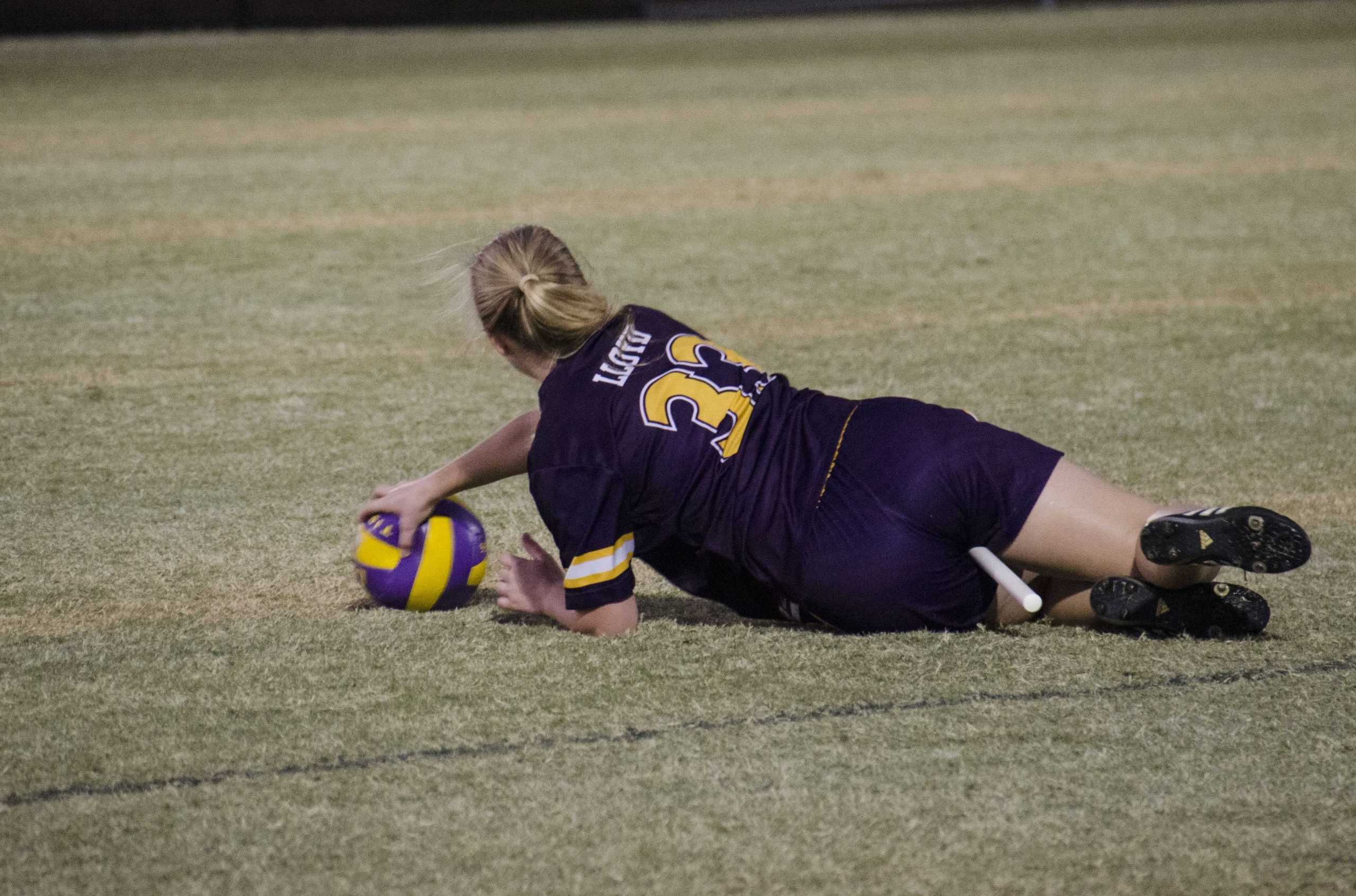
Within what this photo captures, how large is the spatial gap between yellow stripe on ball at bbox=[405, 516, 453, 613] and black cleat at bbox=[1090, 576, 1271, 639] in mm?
1743

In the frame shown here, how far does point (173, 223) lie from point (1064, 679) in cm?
835

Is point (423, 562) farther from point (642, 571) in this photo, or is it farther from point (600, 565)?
point (642, 571)

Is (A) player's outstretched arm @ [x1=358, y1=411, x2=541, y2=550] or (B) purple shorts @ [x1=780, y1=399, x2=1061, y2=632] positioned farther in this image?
(A) player's outstretched arm @ [x1=358, y1=411, x2=541, y2=550]

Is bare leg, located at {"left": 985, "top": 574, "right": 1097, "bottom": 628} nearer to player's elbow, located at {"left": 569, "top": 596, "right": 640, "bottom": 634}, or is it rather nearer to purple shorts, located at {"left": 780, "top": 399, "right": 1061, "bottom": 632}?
purple shorts, located at {"left": 780, "top": 399, "right": 1061, "bottom": 632}

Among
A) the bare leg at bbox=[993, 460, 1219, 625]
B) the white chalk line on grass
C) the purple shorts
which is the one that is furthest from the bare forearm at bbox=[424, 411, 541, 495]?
the bare leg at bbox=[993, 460, 1219, 625]

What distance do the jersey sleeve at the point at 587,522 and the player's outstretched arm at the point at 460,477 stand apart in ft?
1.18

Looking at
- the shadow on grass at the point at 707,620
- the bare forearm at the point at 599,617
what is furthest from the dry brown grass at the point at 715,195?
the bare forearm at the point at 599,617

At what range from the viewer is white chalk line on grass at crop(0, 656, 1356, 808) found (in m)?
3.21

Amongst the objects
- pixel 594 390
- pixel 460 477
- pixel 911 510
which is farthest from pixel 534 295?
pixel 911 510

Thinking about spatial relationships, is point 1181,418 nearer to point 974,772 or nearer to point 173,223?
point 974,772

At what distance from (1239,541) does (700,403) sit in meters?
1.33

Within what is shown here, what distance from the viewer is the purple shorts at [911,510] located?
12.1 ft

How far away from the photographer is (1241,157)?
1316cm

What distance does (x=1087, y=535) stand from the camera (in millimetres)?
3740
